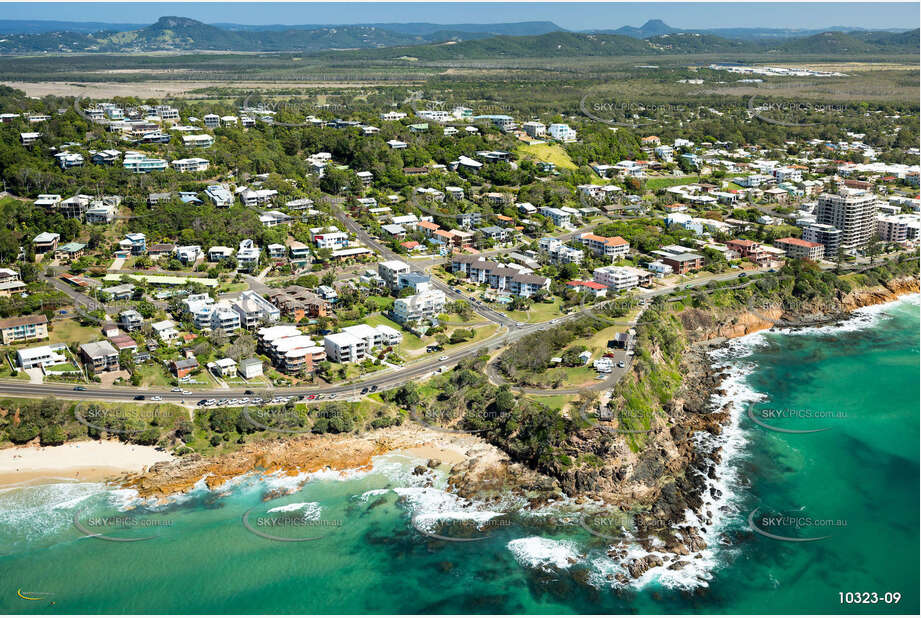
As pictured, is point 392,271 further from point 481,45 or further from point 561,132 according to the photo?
point 481,45

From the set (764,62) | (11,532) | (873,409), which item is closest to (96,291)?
(11,532)

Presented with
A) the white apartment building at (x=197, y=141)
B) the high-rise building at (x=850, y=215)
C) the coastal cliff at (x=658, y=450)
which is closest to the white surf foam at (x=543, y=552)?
the coastal cliff at (x=658, y=450)

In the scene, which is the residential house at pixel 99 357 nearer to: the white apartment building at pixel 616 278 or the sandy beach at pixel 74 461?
the sandy beach at pixel 74 461

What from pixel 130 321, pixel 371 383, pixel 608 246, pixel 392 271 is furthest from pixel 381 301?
pixel 608 246

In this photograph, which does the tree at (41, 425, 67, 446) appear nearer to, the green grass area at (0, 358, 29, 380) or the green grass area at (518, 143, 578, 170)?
the green grass area at (0, 358, 29, 380)

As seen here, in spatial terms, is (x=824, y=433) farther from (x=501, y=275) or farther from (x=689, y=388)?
(x=501, y=275)
